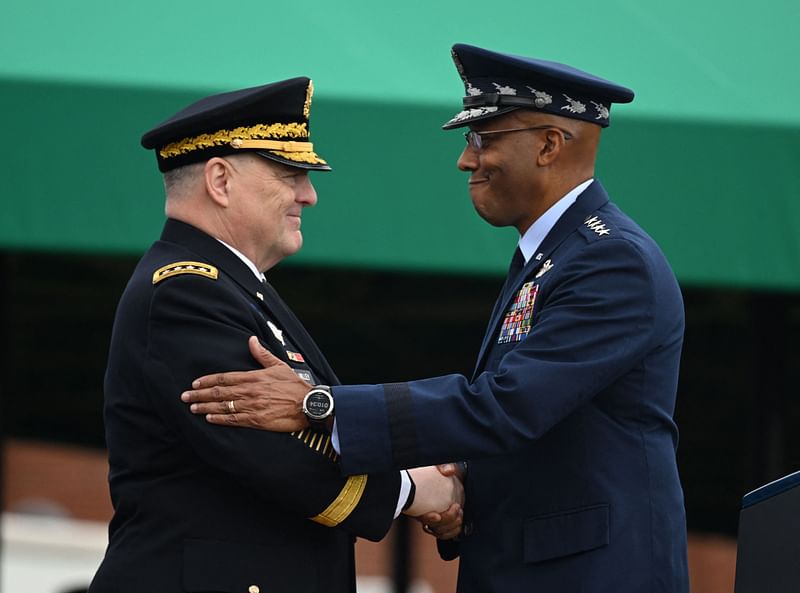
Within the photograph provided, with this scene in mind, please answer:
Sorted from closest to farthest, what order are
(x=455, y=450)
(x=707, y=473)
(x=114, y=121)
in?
(x=455, y=450) < (x=114, y=121) < (x=707, y=473)

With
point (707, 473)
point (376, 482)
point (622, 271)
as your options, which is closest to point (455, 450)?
point (376, 482)

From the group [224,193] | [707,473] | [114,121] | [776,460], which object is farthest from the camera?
[707,473]

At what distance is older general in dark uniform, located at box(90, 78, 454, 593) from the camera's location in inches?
106

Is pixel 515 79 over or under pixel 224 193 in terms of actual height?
over

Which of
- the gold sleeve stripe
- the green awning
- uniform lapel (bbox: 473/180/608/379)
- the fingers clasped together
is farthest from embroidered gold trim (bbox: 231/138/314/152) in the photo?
the green awning

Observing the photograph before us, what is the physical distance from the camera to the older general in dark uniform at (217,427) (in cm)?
270

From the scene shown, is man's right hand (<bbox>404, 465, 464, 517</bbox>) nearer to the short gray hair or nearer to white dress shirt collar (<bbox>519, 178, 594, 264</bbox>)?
white dress shirt collar (<bbox>519, 178, 594, 264</bbox>)

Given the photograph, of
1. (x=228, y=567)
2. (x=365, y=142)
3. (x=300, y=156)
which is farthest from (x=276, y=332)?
(x=365, y=142)

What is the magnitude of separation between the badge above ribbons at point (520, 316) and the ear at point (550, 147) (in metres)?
0.27

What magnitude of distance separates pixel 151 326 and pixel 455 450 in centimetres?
66

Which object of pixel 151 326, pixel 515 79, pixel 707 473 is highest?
pixel 515 79

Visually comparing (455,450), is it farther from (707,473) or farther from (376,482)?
(707,473)

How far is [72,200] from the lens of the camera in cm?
409

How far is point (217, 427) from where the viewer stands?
2.65 meters
